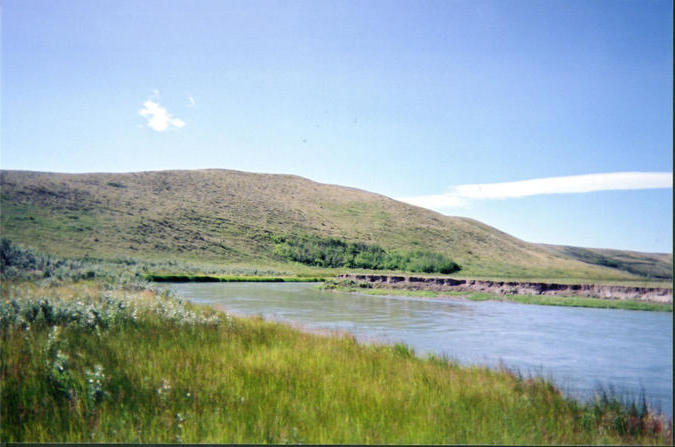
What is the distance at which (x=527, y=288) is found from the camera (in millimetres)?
31078

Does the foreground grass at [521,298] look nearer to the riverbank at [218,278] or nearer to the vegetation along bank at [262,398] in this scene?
the riverbank at [218,278]

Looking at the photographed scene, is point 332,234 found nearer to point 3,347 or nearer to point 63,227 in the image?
point 63,227

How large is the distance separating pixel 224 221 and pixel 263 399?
53.9 m

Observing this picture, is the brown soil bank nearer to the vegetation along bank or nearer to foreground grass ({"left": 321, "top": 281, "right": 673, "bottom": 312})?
foreground grass ({"left": 321, "top": 281, "right": 673, "bottom": 312})

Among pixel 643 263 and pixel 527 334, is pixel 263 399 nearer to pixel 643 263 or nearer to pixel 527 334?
pixel 527 334

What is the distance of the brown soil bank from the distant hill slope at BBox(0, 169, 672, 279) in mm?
16895

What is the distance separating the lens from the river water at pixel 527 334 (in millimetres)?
9917

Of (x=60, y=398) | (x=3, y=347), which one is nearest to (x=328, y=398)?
(x=60, y=398)

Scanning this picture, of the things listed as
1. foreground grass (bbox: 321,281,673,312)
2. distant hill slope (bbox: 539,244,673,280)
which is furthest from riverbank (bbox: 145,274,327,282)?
distant hill slope (bbox: 539,244,673,280)

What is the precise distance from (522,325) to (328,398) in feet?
48.4

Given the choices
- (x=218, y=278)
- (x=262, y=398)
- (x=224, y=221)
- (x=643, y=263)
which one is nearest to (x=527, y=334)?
(x=262, y=398)

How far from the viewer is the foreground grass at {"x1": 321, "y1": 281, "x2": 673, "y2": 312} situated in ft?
72.2

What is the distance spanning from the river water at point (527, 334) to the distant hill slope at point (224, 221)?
26.0 m

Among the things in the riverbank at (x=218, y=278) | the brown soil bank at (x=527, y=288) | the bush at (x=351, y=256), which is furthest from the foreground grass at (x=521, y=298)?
the bush at (x=351, y=256)
